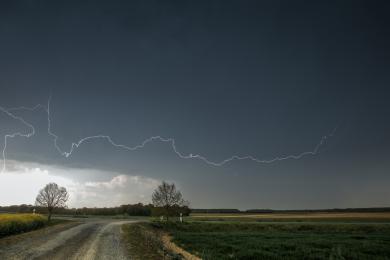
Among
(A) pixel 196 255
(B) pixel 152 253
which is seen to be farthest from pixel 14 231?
(A) pixel 196 255

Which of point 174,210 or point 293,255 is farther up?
point 174,210

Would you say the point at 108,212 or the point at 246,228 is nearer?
the point at 246,228

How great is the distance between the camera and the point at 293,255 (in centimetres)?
2283

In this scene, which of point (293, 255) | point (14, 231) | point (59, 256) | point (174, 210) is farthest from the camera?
point (174, 210)

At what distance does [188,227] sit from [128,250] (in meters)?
27.6

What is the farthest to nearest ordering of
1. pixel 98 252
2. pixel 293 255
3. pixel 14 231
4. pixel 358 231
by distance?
1. pixel 358 231
2. pixel 14 231
3. pixel 293 255
4. pixel 98 252

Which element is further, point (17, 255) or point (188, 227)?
point (188, 227)

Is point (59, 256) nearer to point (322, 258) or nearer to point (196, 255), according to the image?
point (196, 255)

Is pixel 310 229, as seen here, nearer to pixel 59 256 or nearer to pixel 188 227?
pixel 188 227

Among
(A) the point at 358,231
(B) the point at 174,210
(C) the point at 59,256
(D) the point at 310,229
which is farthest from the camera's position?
(B) the point at 174,210

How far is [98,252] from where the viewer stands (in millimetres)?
19984

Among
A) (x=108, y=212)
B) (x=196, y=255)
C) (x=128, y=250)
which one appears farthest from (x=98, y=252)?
(x=108, y=212)

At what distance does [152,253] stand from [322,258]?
1139 centimetres

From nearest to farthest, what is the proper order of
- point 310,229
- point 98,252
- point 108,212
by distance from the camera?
point 98,252
point 310,229
point 108,212
